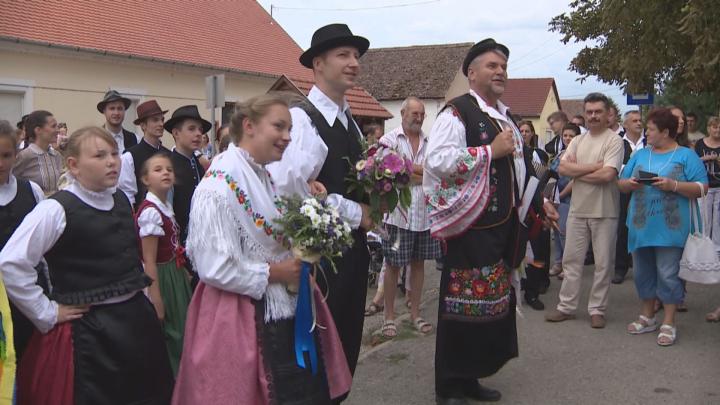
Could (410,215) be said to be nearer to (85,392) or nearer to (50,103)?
(85,392)

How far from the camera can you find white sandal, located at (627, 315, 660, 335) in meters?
A: 5.86

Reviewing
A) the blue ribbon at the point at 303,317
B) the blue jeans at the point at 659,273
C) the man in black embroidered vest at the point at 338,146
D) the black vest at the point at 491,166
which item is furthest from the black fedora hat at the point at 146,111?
the blue jeans at the point at 659,273

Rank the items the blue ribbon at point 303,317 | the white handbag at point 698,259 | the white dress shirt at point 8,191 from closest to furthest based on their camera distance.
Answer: the blue ribbon at point 303,317
the white dress shirt at point 8,191
the white handbag at point 698,259

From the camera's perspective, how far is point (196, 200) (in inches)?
105

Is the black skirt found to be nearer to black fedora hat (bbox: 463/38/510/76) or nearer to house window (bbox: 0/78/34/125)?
black fedora hat (bbox: 463/38/510/76)

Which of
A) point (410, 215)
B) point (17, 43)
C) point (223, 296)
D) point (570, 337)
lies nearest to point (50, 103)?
point (17, 43)

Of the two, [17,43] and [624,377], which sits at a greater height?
[17,43]

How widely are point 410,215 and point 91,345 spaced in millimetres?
3715

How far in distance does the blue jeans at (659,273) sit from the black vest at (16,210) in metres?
4.83

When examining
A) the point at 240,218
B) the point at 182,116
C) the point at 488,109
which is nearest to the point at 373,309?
the point at 182,116

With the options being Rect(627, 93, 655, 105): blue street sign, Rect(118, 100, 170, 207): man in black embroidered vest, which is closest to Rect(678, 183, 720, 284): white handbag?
Rect(118, 100, 170, 207): man in black embroidered vest

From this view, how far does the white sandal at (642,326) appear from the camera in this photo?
586 cm

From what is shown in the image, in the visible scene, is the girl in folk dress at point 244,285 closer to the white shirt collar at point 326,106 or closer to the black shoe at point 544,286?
the white shirt collar at point 326,106

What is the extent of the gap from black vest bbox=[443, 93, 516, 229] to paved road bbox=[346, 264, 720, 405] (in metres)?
1.32
